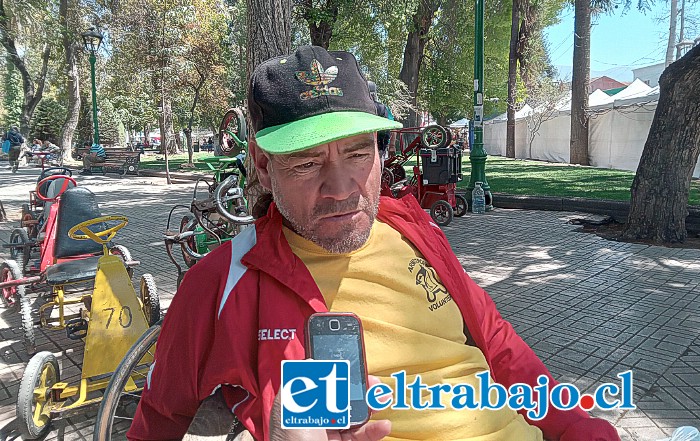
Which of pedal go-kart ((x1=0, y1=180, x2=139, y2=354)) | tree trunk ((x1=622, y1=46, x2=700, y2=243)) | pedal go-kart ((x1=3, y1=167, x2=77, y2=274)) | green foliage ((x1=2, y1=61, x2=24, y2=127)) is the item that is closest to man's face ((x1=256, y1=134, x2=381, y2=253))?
pedal go-kart ((x1=0, y1=180, x2=139, y2=354))

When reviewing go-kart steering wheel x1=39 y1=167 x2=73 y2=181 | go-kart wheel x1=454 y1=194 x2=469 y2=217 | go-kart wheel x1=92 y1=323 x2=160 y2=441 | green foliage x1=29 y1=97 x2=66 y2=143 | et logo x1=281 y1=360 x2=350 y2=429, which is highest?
green foliage x1=29 y1=97 x2=66 y2=143

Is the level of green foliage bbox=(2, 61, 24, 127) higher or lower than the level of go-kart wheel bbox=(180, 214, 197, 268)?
higher

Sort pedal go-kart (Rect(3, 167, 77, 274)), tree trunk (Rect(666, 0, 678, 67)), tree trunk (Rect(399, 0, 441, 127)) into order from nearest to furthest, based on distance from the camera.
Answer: pedal go-kart (Rect(3, 167, 77, 274)), tree trunk (Rect(399, 0, 441, 127)), tree trunk (Rect(666, 0, 678, 67))

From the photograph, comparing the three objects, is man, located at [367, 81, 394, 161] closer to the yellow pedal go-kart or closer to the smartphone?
the smartphone

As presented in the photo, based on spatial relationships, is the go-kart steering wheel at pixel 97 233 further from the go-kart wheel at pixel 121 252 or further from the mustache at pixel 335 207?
the mustache at pixel 335 207

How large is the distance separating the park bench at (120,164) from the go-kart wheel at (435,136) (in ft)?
51.8

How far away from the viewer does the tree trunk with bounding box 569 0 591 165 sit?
18.4 m

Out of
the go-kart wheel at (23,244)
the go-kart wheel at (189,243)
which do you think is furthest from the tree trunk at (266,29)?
the go-kart wheel at (23,244)

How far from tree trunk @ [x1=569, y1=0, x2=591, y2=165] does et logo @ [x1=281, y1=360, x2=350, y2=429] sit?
67.1 ft

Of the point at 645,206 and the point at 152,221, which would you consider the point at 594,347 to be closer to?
the point at 645,206

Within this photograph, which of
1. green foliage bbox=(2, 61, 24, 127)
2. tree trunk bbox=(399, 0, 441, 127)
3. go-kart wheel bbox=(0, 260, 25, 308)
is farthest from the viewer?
green foliage bbox=(2, 61, 24, 127)

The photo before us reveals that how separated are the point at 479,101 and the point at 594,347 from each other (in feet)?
22.8

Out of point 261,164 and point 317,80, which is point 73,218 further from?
point 317,80

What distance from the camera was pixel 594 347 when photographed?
3848 millimetres
